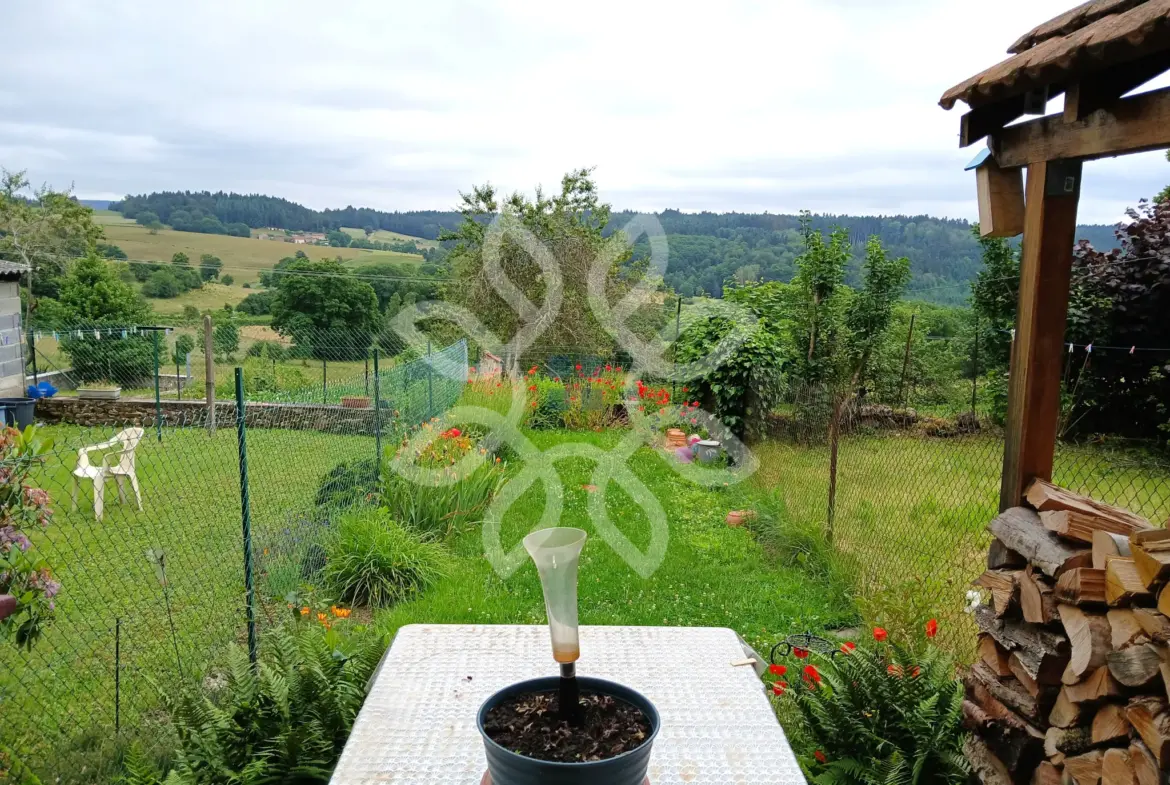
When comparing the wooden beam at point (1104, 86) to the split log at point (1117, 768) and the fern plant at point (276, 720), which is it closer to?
the split log at point (1117, 768)

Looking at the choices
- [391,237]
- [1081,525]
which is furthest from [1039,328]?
[391,237]

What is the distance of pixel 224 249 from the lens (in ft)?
72.8

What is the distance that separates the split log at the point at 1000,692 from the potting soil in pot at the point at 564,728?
140cm

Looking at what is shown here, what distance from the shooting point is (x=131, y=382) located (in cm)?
1322

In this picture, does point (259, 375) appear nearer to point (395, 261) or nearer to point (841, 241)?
point (395, 261)

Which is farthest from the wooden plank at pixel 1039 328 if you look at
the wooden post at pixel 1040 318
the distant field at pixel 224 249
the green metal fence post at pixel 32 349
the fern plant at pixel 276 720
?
the distant field at pixel 224 249

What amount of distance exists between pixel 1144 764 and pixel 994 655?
0.67 m

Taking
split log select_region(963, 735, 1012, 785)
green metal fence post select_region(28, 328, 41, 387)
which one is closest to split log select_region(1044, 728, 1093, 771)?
split log select_region(963, 735, 1012, 785)

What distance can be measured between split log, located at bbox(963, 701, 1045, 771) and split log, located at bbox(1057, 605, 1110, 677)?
1.03 ft

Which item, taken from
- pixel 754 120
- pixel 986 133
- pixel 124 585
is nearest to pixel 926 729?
pixel 986 133

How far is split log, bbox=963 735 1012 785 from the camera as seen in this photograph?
2.14m

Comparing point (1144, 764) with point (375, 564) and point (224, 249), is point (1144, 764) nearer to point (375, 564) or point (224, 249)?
point (375, 564)

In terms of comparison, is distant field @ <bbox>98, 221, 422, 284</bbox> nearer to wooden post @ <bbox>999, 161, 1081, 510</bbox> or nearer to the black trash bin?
the black trash bin

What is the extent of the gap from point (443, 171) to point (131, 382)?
698 cm
